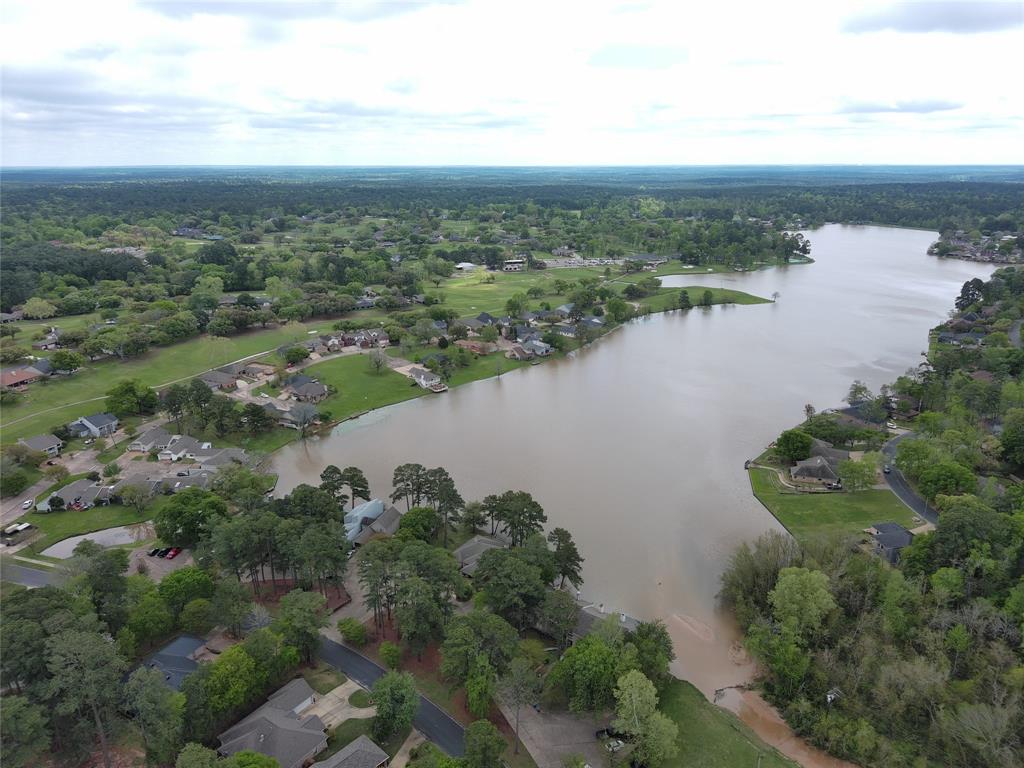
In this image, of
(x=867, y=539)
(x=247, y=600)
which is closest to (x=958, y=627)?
(x=867, y=539)

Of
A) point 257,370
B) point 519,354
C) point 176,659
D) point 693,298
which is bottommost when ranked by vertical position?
point 176,659

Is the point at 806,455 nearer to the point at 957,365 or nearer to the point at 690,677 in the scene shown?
the point at 690,677

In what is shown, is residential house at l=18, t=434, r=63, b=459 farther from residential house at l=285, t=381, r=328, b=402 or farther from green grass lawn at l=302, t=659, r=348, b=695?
green grass lawn at l=302, t=659, r=348, b=695

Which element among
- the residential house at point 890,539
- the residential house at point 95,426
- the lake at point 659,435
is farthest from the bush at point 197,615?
the residential house at point 890,539

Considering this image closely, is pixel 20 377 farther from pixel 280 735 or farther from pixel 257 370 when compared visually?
pixel 280 735

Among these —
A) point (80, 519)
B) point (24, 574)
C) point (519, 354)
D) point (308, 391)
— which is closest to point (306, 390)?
point (308, 391)
